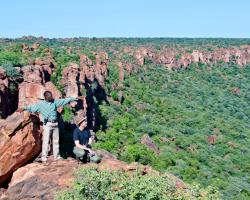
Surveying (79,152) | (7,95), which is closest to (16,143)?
(79,152)

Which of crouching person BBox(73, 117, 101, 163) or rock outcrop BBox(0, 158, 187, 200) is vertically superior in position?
crouching person BBox(73, 117, 101, 163)

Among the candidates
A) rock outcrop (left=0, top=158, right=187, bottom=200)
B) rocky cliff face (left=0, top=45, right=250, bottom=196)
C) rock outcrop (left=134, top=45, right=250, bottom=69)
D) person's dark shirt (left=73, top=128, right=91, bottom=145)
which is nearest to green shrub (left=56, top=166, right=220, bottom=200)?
rock outcrop (left=0, top=158, right=187, bottom=200)

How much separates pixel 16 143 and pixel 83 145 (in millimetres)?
2118

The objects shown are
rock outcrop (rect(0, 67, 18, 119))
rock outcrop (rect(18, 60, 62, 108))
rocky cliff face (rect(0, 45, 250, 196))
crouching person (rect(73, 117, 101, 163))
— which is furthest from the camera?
rock outcrop (rect(18, 60, 62, 108))

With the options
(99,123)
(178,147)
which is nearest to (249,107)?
(178,147)

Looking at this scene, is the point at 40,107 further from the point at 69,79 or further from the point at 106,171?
the point at 69,79

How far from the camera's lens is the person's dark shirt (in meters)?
16.5

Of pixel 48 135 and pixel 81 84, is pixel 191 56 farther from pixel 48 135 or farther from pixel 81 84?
pixel 48 135

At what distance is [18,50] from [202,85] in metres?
39.4

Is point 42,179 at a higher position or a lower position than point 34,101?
lower

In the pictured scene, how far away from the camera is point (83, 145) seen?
16828 mm

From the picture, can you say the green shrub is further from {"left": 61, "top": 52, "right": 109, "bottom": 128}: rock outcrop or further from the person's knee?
{"left": 61, "top": 52, "right": 109, "bottom": 128}: rock outcrop

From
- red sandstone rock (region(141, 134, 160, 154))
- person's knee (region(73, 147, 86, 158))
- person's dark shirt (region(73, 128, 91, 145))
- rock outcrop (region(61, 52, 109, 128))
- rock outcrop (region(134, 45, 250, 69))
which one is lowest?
red sandstone rock (region(141, 134, 160, 154))

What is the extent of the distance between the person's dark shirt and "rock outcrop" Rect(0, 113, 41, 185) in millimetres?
1517
